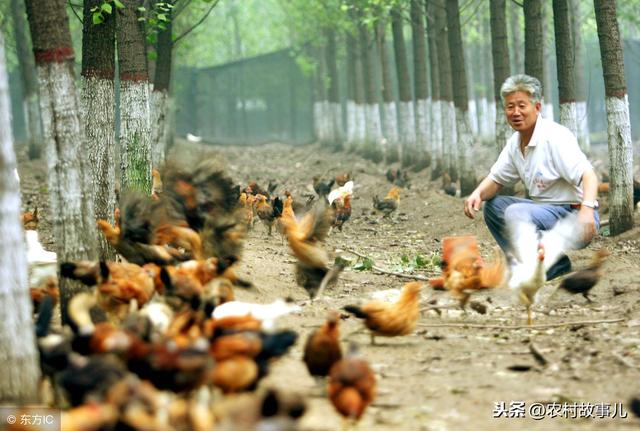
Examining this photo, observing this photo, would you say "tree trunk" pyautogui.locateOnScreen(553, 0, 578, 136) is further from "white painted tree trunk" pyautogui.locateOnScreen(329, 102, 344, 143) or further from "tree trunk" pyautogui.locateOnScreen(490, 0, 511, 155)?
"white painted tree trunk" pyautogui.locateOnScreen(329, 102, 344, 143)

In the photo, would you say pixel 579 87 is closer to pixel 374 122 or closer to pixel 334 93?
pixel 374 122

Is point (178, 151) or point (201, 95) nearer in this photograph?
point (178, 151)

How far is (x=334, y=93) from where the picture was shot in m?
39.0

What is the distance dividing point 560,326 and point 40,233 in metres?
8.62

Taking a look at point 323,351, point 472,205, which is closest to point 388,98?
point 472,205

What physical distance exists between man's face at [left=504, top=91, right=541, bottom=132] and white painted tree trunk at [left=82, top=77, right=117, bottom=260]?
167 inches

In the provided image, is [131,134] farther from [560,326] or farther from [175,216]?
[560,326]

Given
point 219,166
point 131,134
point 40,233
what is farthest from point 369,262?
point 40,233

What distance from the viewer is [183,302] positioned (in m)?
6.81

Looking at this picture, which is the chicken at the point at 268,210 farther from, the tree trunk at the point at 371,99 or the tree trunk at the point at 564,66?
the tree trunk at the point at 371,99

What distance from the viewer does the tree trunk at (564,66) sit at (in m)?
14.8

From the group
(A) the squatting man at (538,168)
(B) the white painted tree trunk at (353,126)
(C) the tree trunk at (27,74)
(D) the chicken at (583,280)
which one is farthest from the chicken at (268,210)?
(B) the white painted tree trunk at (353,126)

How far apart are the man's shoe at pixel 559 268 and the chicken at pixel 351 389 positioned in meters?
4.58

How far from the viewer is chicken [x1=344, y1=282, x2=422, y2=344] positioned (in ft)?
24.2
